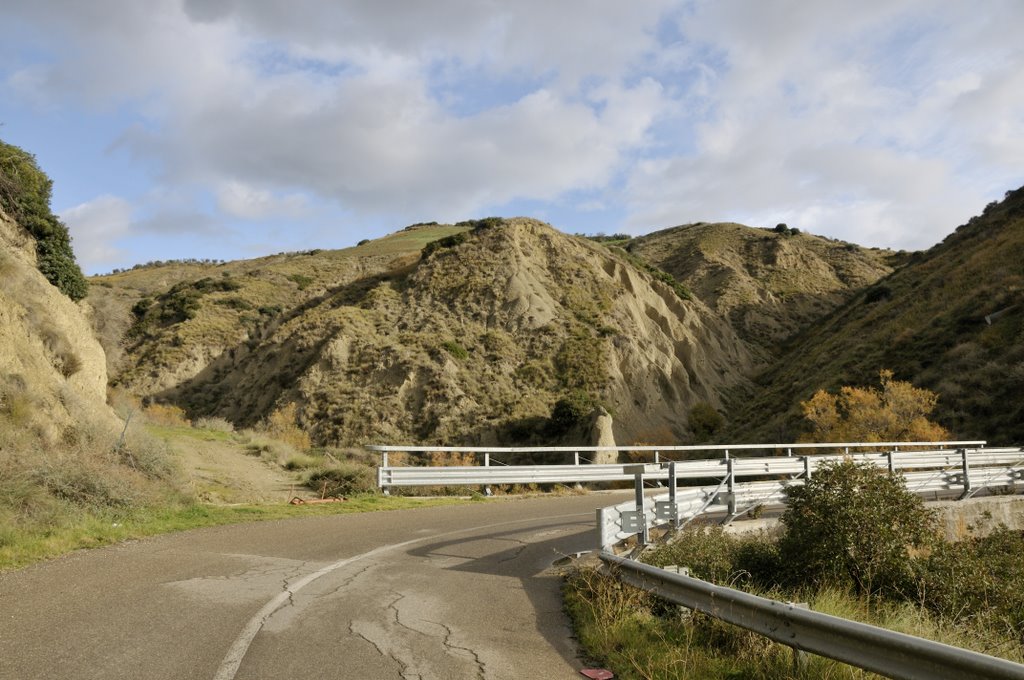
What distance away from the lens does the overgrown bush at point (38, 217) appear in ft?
67.1

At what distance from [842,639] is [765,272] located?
79948 millimetres

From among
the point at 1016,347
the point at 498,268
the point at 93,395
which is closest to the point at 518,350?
the point at 498,268

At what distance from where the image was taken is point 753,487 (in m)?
11.6

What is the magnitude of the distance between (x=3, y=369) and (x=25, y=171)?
11.5m

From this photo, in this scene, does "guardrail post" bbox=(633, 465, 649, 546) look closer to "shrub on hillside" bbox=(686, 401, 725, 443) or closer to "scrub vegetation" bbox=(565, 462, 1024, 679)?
"scrub vegetation" bbox=(565, 462, 1024, 679)

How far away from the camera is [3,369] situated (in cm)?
1298

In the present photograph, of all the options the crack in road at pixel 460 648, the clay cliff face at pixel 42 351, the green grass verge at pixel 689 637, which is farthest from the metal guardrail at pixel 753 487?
the clay cliff face at pixel 42 351

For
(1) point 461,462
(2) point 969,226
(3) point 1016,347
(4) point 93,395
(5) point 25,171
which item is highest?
(2) point 969,226

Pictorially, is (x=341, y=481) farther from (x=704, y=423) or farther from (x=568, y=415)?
(x=704, y=423)

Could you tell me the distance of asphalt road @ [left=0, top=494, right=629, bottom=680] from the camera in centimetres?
497

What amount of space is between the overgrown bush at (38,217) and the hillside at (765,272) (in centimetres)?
5114

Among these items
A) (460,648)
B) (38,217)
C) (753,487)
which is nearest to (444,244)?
(38,217)

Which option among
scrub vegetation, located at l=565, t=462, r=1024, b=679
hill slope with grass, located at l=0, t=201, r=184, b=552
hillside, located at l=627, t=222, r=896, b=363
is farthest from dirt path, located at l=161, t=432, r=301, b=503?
hillside, located at l=627, t=222, r=896, b=363

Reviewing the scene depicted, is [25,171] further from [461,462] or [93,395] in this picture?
[461,462]
